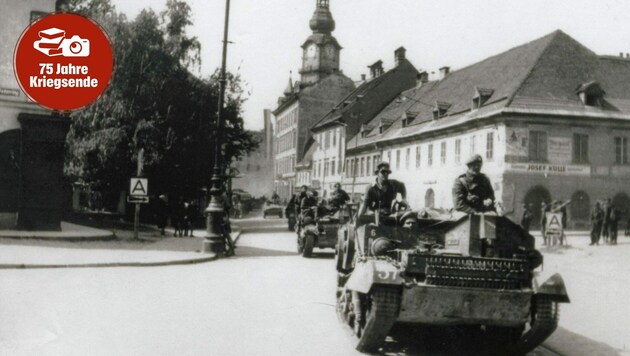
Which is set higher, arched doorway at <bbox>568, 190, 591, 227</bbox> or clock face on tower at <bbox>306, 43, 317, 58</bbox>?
clock face on tower at <bbox>306, 43, 317, 58</bbox>

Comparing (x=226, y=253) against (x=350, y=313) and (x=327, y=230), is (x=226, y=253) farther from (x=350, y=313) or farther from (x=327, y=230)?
(x=350, y=313)

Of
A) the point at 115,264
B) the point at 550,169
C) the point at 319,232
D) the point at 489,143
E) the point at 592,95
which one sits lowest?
the point at 115,264

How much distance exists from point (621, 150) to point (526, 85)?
12045 millimetres

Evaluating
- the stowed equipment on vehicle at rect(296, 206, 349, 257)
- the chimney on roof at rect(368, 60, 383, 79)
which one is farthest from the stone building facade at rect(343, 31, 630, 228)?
the chimney on roof at rect(368, 60, 383, 79)

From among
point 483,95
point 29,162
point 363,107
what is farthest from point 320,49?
point 29,162

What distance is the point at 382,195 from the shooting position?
352 inches

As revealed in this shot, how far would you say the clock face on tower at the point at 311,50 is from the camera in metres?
87.7

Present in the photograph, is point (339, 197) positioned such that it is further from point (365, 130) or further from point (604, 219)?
point (365, 130)

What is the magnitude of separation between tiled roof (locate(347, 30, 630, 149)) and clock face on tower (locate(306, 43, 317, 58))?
29.5 metres

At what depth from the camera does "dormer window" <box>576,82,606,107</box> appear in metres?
12.5

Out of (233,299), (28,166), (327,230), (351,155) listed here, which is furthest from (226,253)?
(351,155)

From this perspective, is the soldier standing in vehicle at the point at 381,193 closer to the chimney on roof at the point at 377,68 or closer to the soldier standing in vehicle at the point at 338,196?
the soldier standing in vehicle at the point at 338,196

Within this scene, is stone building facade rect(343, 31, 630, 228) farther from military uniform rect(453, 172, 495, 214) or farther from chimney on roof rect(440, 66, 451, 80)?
chimney on roof rect(440, 66, 451, 80)

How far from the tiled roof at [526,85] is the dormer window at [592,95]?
0.36 feet
